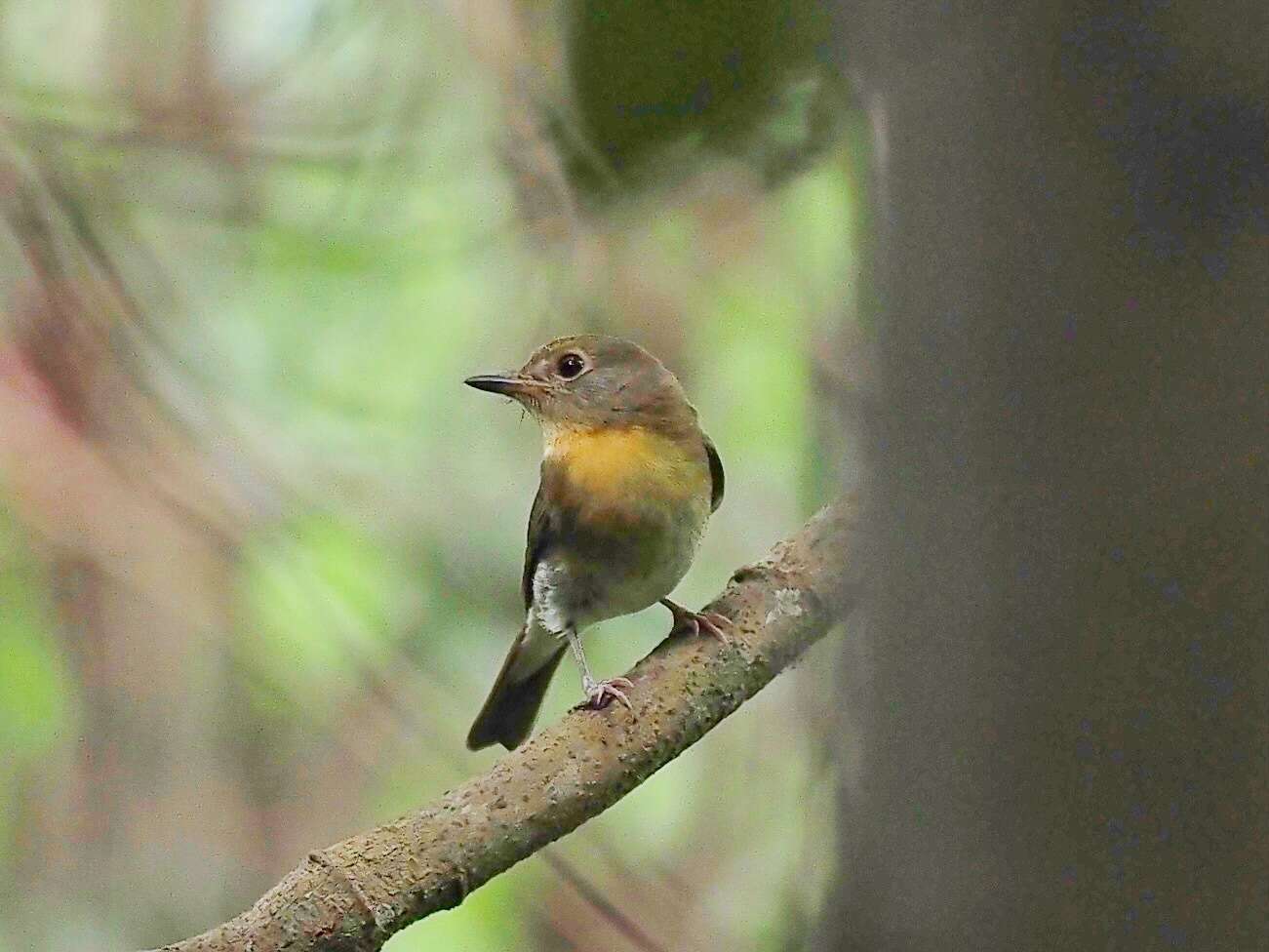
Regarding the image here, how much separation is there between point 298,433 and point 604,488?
1.24 m

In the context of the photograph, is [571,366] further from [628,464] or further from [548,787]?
[548,787]

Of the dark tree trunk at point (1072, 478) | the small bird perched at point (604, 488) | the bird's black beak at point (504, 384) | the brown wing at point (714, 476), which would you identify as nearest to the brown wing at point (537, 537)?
the small bird perched at point (604, 488)

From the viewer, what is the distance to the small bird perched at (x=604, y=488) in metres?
2.18

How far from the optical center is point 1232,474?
265mm

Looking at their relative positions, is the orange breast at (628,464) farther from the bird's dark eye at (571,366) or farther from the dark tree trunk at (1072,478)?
the dark tree trunk at (1072,478)

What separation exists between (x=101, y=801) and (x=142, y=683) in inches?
10.0

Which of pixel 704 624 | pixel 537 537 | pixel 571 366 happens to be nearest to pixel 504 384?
pixel 571 366

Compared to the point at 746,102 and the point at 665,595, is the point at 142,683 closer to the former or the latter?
the point at 665,595

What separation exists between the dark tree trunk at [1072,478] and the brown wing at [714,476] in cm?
201

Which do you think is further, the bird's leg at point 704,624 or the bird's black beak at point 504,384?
the bird's black beak at point 504,384

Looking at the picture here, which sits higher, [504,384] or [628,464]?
Answer: [504,384]

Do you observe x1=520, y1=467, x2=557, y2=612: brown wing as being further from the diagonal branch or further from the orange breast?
the diagonal branch

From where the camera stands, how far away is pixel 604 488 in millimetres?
2201

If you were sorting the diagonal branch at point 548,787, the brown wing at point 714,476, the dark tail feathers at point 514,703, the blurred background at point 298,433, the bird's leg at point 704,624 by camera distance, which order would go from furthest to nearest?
the blurred background at point 298,433 < the dark tail feathers at point 514,703 < the brown wing at point 714,476 < the bird's leg at point 704,624 < the diagonal branch at point 548,787
